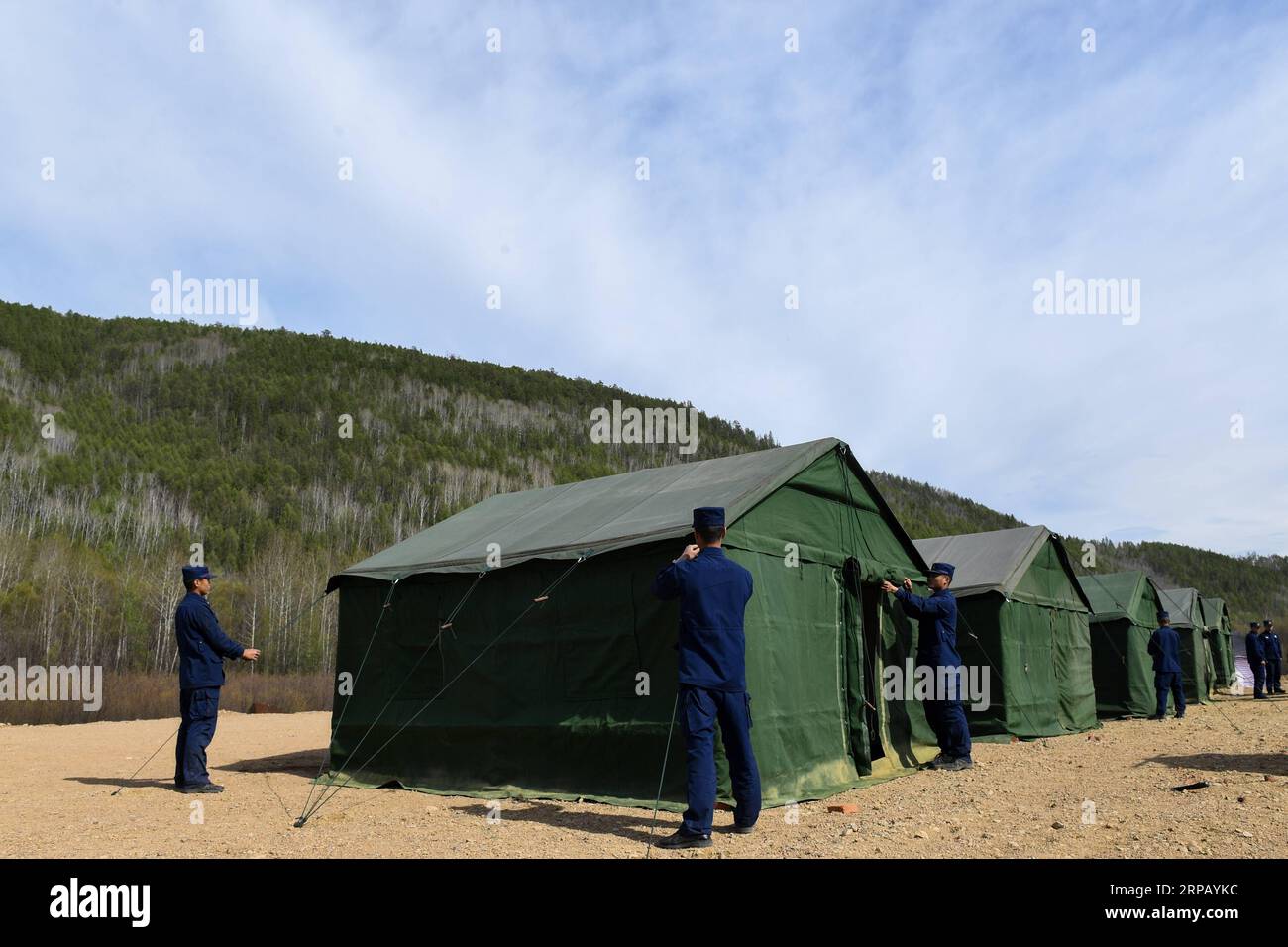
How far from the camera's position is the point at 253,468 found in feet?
201

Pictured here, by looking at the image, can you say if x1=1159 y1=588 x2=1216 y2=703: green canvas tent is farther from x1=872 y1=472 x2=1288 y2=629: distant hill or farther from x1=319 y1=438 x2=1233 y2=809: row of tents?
x1=872 y1=472 x2=1288 y2=629: distant hill

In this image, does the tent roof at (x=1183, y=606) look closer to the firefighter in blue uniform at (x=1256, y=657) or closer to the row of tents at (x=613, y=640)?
the firefighter in blue uniform at (x=1256, y=657)

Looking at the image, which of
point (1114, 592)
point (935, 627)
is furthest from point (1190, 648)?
point (935, 627)

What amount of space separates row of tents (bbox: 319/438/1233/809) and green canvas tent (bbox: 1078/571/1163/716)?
8911 mm

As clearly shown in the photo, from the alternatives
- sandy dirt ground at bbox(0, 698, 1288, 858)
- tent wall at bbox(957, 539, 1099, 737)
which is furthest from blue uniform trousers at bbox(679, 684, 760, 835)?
tent wall at bbox(957, 539, 1099, 737)

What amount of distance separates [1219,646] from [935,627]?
83.7ft

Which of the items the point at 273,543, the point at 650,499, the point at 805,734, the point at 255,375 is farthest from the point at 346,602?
the point at 255,375

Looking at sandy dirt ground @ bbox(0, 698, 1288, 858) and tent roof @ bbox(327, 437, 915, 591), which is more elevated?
tent roof @ bbox(327, 437, 915, 591)

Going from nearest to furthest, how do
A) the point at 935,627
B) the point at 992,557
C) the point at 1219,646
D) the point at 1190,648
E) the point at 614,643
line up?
1. the point at 614,643
2. the point at 935,627
3. the point at 992,557
4. the point at 1190,648
5. the point at 1219,646

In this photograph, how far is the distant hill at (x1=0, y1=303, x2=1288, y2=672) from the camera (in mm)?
38562

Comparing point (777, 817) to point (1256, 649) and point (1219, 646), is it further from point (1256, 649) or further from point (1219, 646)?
point (1219, 646)
